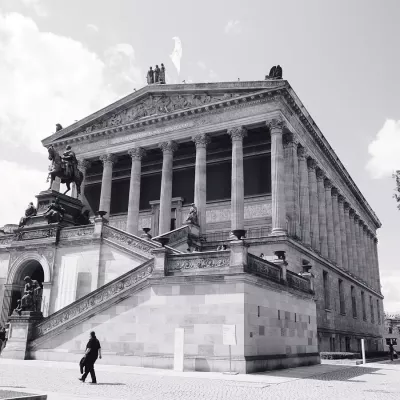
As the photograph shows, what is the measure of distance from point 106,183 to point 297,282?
29.0m

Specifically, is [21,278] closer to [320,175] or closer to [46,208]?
[46,208]

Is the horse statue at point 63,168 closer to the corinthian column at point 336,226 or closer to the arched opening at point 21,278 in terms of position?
the arched opening at point 21,278

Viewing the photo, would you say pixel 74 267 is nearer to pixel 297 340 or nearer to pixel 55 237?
pixel 55 237

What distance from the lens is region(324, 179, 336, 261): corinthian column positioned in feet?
172

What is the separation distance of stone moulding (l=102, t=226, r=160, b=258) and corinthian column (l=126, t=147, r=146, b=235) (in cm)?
1608

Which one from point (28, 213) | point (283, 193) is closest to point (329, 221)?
point (283, 193)

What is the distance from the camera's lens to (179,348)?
63.8 ft

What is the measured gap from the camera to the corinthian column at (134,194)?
155 feet

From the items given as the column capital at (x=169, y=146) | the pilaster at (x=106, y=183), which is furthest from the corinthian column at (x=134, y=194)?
the column capital at (x=169, y=146)

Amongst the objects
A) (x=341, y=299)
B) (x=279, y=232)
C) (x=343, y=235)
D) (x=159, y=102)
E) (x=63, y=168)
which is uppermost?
(x=159, y=102)

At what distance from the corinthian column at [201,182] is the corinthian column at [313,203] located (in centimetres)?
1133

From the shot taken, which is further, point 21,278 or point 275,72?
point 275,72

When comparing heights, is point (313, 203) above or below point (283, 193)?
above

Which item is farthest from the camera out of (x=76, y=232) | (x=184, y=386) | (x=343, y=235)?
(x=343, y=235)
